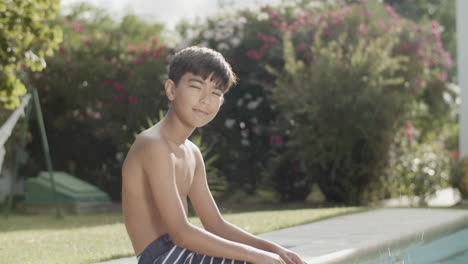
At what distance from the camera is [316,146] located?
9461 millimetres

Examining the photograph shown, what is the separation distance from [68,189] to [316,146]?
144 inches

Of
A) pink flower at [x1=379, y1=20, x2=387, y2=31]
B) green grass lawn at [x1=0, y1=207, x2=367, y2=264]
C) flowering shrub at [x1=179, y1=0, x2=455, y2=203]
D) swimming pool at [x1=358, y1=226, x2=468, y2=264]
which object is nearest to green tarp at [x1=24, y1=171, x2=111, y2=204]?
green grass lawn at [x1=0, y1=207, x2=367, y2=264]

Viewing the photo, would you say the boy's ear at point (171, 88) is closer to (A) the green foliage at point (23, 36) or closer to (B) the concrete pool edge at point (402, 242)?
(B) the concrete pool edge at point (402, 242)

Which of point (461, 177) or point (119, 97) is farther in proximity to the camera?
point (119, 97)

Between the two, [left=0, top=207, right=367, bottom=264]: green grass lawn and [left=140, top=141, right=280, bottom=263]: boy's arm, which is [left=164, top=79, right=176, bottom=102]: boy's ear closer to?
[left=140, top=141, right=280, bottom=263]: boy's arm

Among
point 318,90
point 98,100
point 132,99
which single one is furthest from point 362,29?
point 98,100

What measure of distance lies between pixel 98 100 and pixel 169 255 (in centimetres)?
907

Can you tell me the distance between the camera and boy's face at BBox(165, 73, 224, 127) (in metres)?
2.57

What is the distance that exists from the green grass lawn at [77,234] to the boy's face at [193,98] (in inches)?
78.8

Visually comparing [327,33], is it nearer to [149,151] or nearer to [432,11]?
[149,151]

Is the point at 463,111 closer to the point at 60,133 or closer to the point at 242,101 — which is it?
the point at 242,101

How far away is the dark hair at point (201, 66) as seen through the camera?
8.41 ft

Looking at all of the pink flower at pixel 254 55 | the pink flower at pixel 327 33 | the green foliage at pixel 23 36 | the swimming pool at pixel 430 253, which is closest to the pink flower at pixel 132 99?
the pink flower at pixel 254 55

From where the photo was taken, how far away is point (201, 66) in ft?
8.39
